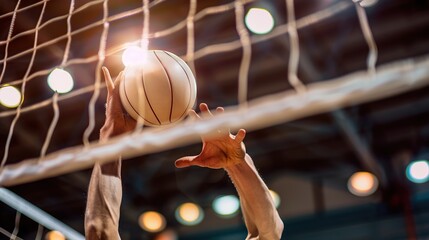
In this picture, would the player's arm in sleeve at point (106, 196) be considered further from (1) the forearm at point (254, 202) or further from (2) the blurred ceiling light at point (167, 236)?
(2) the blurred ceiling light at point (167, 236)

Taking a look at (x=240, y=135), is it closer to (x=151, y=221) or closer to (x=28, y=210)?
(x=28, y=210)

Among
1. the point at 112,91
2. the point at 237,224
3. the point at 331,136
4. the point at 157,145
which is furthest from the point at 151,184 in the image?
the point at 157,145

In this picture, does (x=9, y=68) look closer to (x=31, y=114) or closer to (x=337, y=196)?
(x=31, y=114)

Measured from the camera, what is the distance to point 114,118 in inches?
97.3

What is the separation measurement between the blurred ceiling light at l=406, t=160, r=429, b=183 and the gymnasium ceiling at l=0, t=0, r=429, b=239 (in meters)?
0.11

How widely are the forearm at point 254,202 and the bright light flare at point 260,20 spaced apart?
12.5 feet

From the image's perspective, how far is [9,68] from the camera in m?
6.36

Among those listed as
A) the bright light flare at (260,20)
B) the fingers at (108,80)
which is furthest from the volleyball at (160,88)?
the bright light flare at (260,20)

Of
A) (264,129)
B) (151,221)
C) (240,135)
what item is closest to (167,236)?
(151,221)

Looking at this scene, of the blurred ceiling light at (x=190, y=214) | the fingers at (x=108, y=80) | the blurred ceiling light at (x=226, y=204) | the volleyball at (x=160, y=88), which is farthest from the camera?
the blurred ceiling light at (x=190, y=214)

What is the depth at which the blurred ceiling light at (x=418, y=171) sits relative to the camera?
27.2 ft

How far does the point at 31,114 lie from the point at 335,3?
3.88m

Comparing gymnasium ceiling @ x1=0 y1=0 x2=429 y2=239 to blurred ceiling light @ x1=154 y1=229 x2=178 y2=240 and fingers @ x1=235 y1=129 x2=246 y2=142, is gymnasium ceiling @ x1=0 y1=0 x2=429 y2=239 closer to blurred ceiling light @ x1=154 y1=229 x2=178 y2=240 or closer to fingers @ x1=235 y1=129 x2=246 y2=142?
blurred ceiling light @ x1=154 y1=229 x2=178 y2=240

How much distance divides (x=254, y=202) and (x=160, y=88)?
0.65 meters
